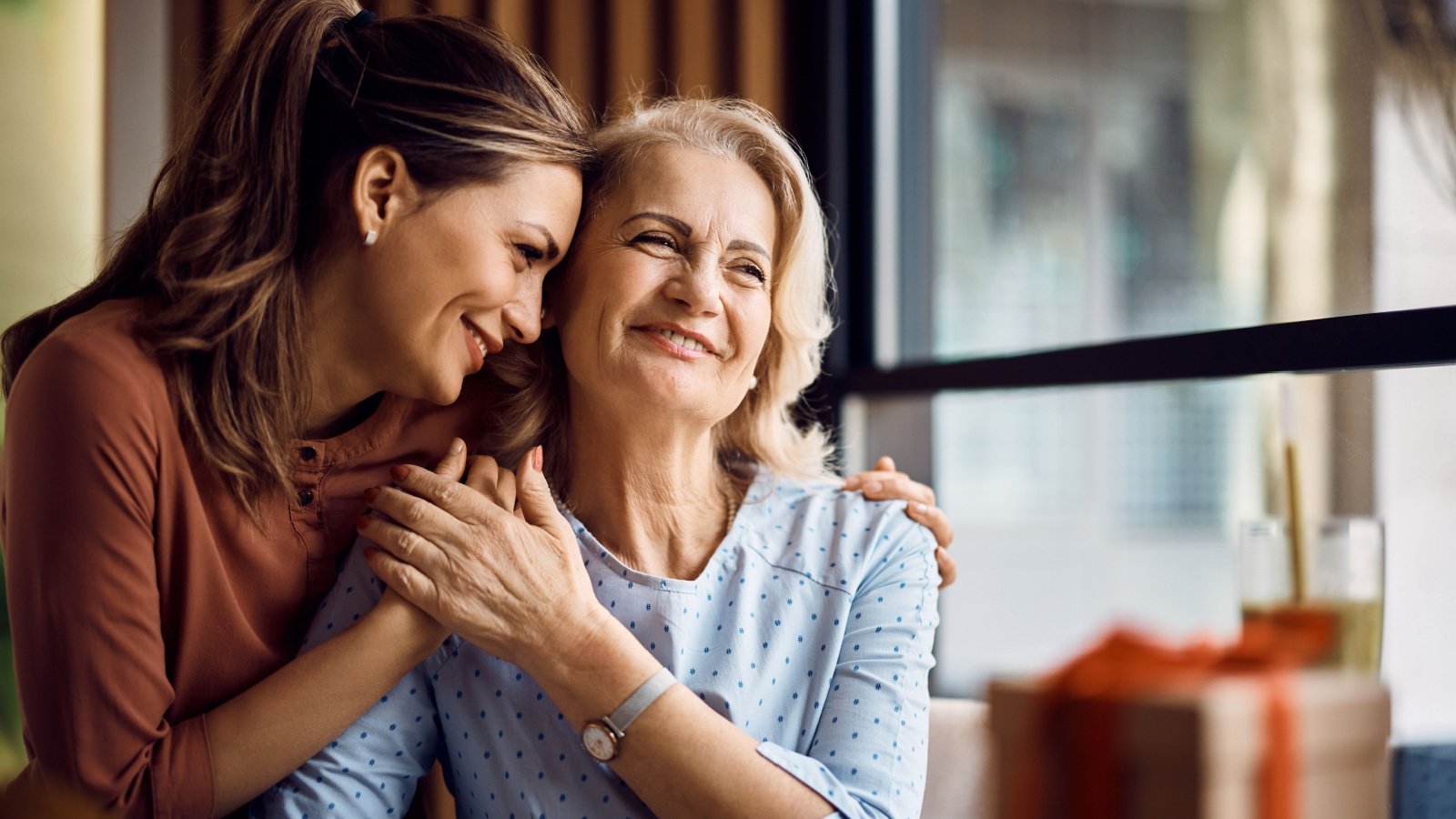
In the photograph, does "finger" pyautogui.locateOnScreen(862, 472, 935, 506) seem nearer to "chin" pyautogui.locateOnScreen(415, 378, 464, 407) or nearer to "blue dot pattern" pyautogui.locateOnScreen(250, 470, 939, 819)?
"blue dot pattern" pyautogui.locateOnScreen(250, 470, 939, 819)

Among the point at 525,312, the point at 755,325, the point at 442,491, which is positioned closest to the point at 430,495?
the point at 442,491

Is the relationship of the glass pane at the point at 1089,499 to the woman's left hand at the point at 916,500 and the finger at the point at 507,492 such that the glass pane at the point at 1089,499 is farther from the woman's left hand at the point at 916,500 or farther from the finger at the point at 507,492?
the finger at the point at 507,492

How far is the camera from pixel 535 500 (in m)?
1.49

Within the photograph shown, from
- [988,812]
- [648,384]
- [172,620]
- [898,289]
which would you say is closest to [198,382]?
[172,620]

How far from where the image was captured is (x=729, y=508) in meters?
1.73

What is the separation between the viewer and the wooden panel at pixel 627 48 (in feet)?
9.66

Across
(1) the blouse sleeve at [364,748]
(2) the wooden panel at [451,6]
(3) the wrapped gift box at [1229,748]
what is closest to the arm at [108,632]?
(1) the blouse sleeve at [364,748]

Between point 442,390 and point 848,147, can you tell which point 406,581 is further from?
point 848,147

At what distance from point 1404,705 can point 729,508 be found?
2.97ft

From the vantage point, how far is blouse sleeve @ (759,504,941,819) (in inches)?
55.2

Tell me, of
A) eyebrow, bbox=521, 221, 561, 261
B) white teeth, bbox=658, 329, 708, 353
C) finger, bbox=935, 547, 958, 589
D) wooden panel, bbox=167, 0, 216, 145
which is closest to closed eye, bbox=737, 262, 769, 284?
white teeth, bbox=658, 329, 708, 353

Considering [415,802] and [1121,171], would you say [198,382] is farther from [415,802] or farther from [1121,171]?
[1121,171]

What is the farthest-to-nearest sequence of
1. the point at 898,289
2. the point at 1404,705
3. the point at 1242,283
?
the point at 1242,283
the point at 898,289
the point at 1404,705

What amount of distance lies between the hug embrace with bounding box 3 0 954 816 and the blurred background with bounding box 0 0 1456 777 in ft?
0.56
